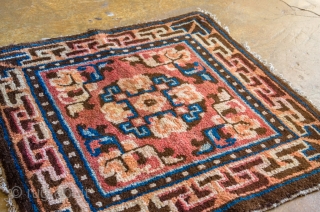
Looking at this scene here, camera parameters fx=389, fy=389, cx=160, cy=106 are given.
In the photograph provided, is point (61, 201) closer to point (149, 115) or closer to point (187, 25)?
point (149, 115)

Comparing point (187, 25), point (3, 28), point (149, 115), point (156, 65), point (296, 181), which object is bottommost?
point (296, 181)

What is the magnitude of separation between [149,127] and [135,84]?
0.29 metres

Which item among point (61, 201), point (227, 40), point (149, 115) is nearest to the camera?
point (61, 201)

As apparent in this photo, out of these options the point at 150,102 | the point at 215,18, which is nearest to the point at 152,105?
the point at 150,102

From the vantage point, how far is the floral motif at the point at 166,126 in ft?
5.32

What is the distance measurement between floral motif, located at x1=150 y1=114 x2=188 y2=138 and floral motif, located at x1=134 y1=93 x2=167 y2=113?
0.21 feet

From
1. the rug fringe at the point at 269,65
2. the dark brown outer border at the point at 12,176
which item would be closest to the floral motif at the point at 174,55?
the rug fringe at the point at 269,65

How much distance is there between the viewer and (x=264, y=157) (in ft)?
5.17

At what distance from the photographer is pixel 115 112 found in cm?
169

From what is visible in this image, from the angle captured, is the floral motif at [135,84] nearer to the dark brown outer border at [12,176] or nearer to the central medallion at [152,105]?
the central medallion at [152,105]

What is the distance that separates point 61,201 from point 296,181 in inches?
34.7

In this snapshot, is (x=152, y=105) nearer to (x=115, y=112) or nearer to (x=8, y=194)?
(x=115, y=112)

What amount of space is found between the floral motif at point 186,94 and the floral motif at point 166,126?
0.41 feet

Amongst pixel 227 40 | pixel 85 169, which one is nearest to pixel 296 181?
pixel 85 169
